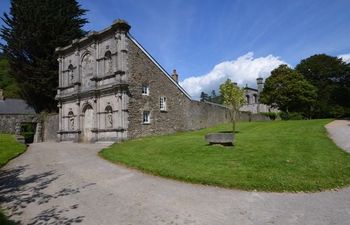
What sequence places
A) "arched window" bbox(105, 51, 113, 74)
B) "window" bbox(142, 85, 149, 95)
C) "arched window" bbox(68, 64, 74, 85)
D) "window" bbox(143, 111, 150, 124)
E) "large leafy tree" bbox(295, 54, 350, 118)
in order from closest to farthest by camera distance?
"arched window" bbox(105, 51, 113, 74) → "window" bbox(143, 111, 150, 124) → "window" bbox(142, 85, 149, 95) → "arched window" bbox(68, 64, 74, 85) → "large leafy tree" bbox(295, 54, 350, 118)

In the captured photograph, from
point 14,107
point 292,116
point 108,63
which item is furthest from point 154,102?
point 14,107

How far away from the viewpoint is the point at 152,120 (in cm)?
2523

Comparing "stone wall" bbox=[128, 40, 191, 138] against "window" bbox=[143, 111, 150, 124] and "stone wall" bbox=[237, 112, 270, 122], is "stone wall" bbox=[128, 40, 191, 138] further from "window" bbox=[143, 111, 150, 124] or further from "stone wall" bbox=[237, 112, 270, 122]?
"stone wall" bbox=[237, 112, 270, 122]

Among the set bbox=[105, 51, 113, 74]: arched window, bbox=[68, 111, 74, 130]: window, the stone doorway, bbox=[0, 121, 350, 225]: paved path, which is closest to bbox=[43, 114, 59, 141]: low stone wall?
bbox=[68, 111, 74, 130]: window

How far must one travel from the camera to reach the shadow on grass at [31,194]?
6.33m

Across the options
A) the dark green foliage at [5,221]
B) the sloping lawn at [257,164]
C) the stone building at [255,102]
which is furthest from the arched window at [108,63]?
the stone building at [255,102]

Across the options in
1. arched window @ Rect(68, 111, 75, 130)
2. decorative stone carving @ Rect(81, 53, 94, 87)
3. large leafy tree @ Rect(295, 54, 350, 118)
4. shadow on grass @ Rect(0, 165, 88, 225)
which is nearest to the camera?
shadow on grass @ Rect(0, 165, 88, 225)

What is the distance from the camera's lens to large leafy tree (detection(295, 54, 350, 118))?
44.3 metres

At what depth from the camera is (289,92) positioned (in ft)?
138

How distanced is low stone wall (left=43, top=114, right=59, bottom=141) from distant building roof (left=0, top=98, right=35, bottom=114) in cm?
1065

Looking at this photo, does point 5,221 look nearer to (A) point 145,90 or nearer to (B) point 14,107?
(A) point 145,90

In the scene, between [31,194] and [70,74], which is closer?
[31,194]

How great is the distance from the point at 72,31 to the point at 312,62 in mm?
40703

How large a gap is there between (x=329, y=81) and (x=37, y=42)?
152ft
